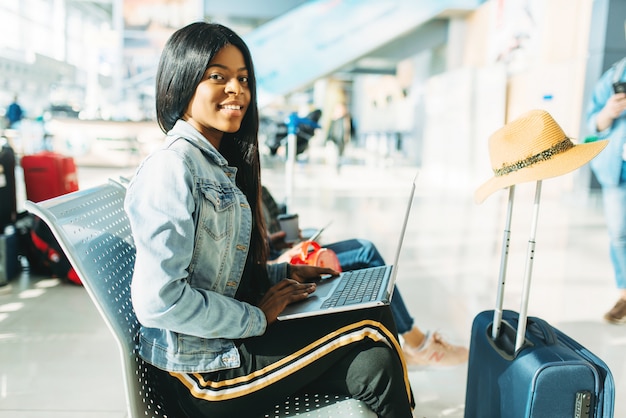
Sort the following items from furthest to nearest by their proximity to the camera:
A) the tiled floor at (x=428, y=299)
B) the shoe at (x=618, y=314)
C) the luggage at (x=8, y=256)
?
the luggage at (x=8, y=256), the shoe at (x=618, y=314), the tiled floor at (x=428, y=299)

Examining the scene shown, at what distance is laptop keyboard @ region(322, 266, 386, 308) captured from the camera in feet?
3.83

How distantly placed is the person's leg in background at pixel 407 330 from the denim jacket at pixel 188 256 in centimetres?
93

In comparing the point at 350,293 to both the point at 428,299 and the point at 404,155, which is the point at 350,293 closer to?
the point at 428,299

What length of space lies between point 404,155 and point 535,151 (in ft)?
56.4

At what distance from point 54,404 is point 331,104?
24.5 metres

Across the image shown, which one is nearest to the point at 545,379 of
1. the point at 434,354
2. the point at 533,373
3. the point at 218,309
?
the point at 533,373

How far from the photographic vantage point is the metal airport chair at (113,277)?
3.26 feet

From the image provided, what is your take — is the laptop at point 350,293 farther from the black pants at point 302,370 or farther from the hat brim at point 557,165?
the hat brim at point 557,165

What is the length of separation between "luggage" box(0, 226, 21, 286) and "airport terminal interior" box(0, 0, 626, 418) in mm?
69

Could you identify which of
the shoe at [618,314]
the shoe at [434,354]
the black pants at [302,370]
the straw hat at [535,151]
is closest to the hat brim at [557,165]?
the straw hat at [535,151]

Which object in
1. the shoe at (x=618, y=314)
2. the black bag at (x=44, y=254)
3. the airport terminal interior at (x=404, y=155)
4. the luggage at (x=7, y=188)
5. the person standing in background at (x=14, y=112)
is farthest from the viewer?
the person standing in background at (x=14, y=112)

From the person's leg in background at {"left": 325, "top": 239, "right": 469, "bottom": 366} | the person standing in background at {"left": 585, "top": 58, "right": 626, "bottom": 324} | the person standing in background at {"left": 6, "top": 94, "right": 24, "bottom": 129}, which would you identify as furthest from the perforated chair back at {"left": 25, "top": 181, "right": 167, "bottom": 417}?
the person standing in background at {"left": 6, "top": 94, "right": 24, "bottom": 129}

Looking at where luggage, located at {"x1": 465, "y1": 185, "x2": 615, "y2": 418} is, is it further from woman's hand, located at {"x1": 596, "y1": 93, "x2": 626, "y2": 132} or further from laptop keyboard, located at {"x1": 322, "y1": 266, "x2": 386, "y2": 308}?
woman's hand, located at {"x1": 596, "y1": 93, "x2": 626, "y2": 132}

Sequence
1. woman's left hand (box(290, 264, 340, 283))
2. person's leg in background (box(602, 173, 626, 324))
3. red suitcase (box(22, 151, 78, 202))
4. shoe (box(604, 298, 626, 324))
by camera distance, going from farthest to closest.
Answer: red suitcase (box(22, 151, 78, 202)) < shoe (box(604, 298, 626, 324)) < person's leg in background (box(602, 173, 626, 324)) < woman's left hand (box(290, 264, 340, 283))
